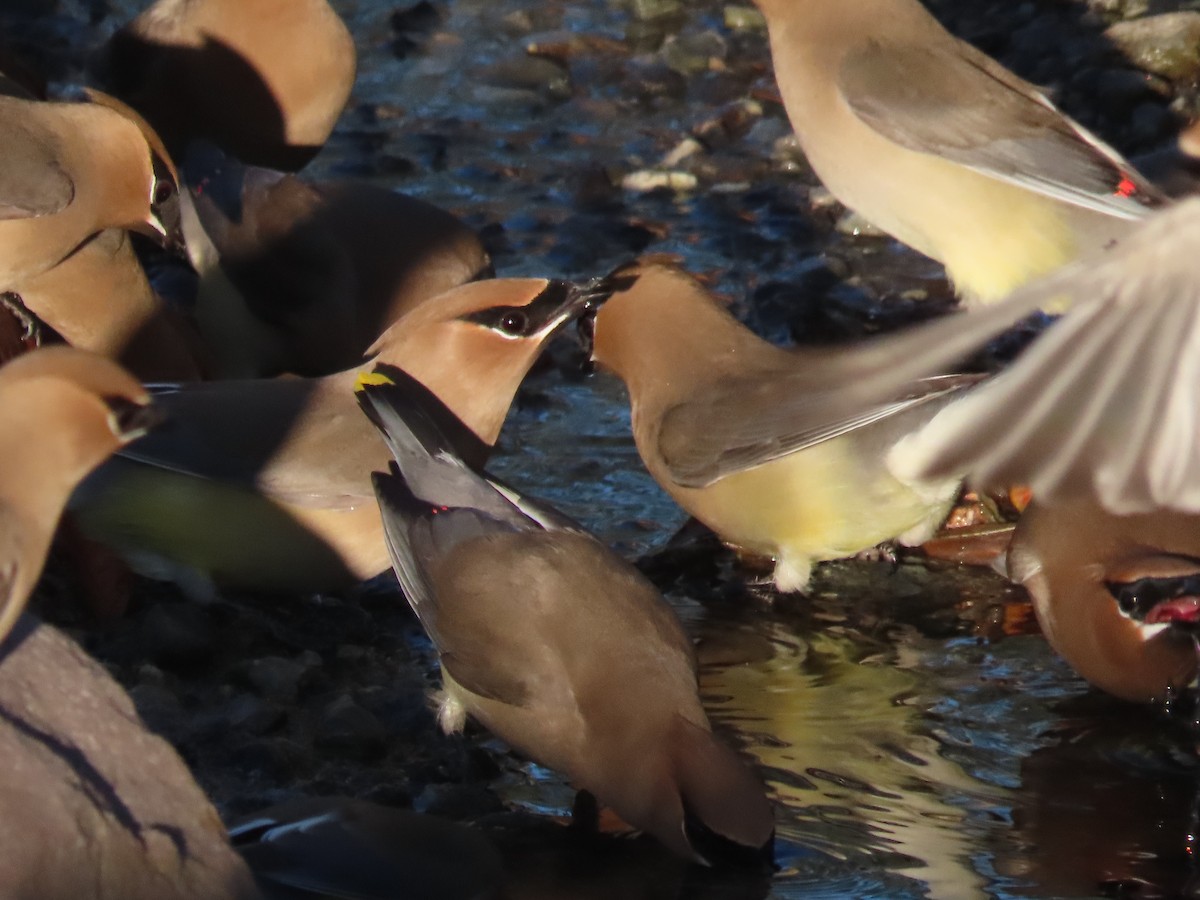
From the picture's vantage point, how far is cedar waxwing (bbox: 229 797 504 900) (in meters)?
3.47

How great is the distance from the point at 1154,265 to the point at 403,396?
2.01 meters

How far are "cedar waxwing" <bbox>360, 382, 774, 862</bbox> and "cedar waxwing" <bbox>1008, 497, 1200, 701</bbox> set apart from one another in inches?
31.8

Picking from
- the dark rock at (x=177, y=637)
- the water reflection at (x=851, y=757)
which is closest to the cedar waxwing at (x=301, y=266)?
the dark rock at (x=177, y=637)

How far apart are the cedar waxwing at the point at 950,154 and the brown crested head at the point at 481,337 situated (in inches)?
59.0

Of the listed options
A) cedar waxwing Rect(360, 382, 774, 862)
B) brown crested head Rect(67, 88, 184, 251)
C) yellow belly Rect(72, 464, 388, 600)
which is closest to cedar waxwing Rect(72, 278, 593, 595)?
yellow belly Rect(72, 464, 388, 600)

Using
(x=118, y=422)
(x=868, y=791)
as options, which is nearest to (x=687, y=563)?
(x=868, y=791)

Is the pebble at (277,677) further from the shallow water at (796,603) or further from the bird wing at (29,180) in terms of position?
the bird wing at (29,180)

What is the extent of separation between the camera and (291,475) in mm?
4844

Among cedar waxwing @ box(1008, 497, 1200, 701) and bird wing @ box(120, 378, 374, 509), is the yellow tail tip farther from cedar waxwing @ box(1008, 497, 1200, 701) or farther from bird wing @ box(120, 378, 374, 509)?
cedar waxwing @ box(1008, 497, 1200, 701)

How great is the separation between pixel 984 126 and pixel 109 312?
245 centimetres

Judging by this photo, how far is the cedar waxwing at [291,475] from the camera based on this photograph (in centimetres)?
484

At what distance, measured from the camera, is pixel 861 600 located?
16.7 feet

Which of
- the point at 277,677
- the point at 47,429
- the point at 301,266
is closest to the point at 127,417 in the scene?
the point at 47,429

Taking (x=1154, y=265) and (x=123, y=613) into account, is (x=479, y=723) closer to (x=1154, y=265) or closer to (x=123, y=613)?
(x=123, y=613)
